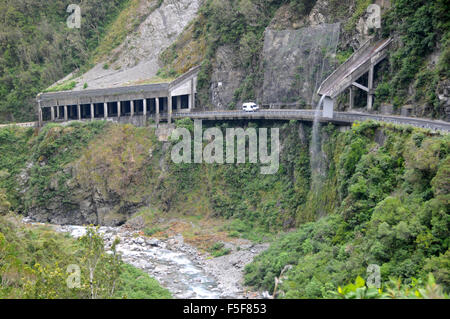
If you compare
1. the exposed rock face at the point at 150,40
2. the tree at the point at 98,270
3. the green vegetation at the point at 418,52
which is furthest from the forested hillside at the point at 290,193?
the exposed rock face at the point at 150,40

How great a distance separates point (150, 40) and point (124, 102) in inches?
592

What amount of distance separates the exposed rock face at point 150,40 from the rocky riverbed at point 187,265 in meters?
32.3

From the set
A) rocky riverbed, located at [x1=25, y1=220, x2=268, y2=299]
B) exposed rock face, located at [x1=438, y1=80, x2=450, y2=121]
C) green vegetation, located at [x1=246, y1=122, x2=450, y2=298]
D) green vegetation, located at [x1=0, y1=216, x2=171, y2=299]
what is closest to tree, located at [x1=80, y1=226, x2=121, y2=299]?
green vegetation, located at [x1=0, y1=216, x2=171, y2=299]

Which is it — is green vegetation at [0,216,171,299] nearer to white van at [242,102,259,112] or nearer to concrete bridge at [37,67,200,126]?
white van at [242,102,259,112]

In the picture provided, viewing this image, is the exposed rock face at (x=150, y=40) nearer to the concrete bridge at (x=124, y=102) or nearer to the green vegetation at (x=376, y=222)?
the concrete bridge at (x=124, y=102)

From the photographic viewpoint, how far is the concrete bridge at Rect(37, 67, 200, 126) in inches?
2224

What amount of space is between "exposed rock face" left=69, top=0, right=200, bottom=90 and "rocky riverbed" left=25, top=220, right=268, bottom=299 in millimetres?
32258

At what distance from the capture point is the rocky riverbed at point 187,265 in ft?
104

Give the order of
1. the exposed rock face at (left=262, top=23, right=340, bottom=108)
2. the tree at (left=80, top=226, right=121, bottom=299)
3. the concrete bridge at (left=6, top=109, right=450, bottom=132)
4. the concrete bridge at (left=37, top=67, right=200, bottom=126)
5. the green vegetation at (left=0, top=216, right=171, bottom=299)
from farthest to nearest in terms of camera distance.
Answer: the concrete bridge at (left=37, top=67, right=200, bottom=126)
the exposed rock face at (left=262, top=23, right=340, bottom=108)
the concrete bridge at (left=6, top=109, right=450, bottom=132)
the tree at (left=80, top=226, right=121, bottom=299)
the green vegetation at (left=0, top=216, right=171, bottom=299)
